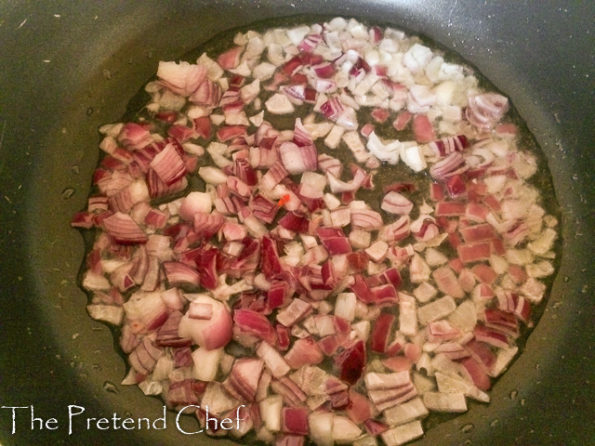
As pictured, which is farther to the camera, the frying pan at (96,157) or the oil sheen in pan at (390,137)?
the oil sheen in pan at (390,137)

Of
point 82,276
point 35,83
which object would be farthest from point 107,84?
point 82,276

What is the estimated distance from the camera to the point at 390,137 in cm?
127

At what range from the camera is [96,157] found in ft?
4.12

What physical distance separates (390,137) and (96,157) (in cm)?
80

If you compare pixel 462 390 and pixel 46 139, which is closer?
pixel 462 390

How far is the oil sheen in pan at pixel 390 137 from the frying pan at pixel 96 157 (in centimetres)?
3

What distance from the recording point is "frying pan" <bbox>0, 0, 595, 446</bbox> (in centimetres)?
103

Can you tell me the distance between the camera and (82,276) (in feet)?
3.72

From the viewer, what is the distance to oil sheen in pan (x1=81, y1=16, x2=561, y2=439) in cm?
119

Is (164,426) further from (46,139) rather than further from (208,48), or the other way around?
(208,48)

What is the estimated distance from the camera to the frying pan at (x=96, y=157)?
3.36 ft

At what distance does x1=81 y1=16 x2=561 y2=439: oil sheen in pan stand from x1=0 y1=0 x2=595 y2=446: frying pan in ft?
0.09

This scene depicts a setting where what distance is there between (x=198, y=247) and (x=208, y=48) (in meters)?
0.65

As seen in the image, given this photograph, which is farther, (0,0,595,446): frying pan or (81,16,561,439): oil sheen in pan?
(81,16,561,439): oil sheen in pan
